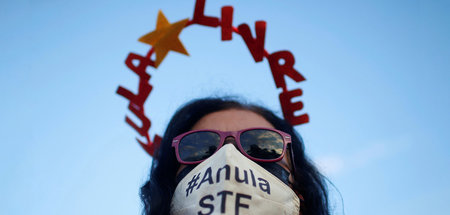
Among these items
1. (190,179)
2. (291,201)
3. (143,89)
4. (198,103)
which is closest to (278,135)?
(291,201)

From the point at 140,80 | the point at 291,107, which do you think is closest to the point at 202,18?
the point at 140,80

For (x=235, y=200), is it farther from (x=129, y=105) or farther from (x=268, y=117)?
(x=129, y=105)

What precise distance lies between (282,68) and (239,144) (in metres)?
1.26

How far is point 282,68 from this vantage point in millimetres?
2777

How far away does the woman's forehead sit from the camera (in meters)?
1.98

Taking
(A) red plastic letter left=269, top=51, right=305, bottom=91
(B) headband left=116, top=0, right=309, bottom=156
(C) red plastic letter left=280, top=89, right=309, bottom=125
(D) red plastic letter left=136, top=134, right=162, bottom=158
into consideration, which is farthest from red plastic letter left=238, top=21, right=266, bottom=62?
(D) red plastic letter left=136, top=134, right=162, bottom=158

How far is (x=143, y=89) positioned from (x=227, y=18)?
99cm

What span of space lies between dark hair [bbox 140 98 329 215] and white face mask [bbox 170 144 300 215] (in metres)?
0.30

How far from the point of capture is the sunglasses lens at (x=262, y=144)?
5.65 feet

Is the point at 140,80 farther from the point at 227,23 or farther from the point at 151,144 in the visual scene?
the point at 227,23

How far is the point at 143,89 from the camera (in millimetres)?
2852

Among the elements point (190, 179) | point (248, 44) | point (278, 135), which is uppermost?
point (248, 44)

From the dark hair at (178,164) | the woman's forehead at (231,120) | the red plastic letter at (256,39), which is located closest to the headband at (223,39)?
the red plastic letter at (256,39)

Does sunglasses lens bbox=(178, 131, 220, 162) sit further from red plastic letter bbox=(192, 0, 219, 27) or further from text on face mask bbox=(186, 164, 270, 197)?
red plastic letter bbox=(192, 0, 219, 27)
